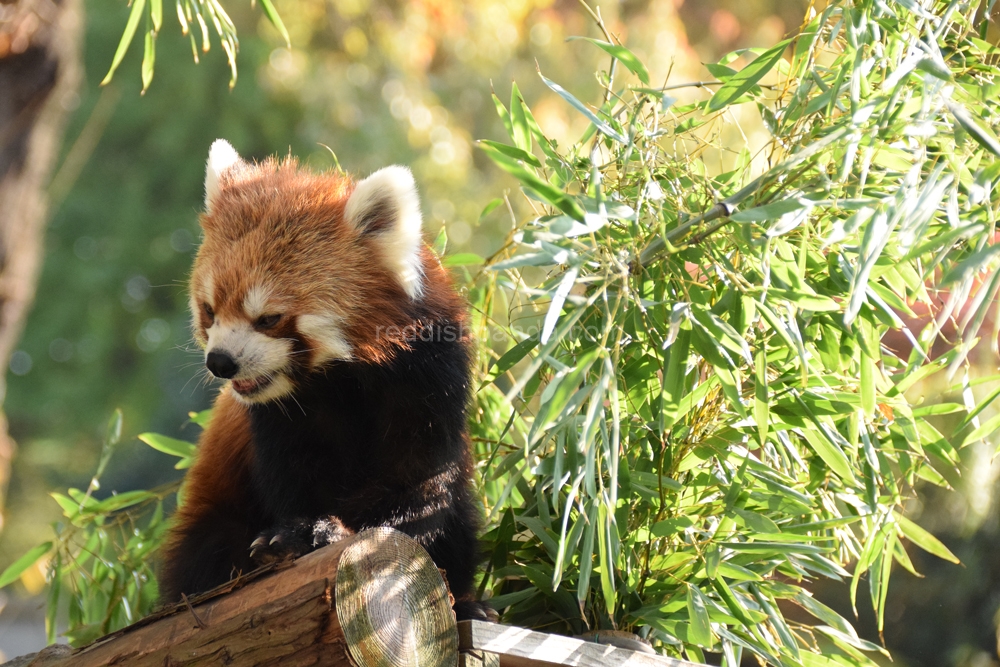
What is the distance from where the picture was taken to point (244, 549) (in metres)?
2.04

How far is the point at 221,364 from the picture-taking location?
187 cm

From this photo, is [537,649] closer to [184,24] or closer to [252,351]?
[252,351]

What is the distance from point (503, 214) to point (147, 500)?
20.1ft

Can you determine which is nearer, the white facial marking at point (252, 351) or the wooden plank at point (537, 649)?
the wooden plank at point (537, 649)

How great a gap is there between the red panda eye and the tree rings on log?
600 mm

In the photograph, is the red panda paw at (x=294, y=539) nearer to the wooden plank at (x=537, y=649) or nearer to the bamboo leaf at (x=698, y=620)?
the wooden plank at (x=537, y=649)

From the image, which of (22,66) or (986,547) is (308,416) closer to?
(22,66)

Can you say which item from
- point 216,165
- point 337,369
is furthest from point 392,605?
point 216,165

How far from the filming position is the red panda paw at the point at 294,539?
1.68 metres

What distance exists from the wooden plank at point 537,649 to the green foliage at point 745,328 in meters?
0.10

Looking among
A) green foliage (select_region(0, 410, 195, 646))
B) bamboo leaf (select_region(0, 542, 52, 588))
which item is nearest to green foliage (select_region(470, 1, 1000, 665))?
green foliage (select_region(0, 410, 195, 646))

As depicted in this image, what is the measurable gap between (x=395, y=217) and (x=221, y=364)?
48cm

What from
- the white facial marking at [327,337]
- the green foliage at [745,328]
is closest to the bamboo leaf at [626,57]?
the green foliage at [745,328]

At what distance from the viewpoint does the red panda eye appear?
192cm
